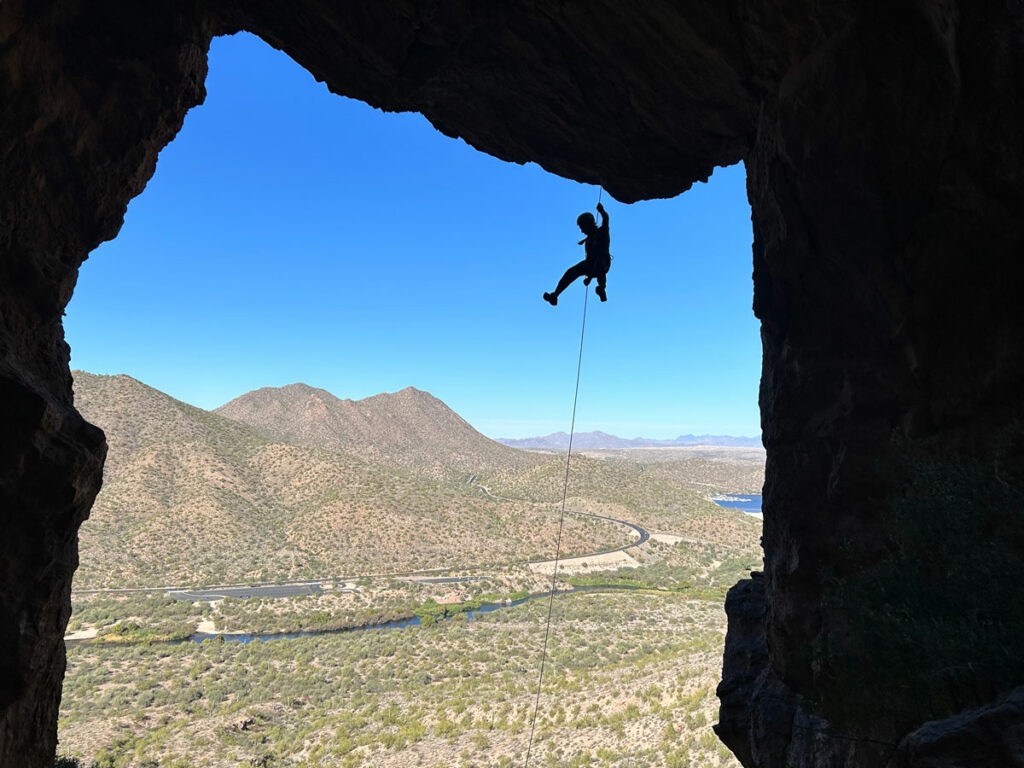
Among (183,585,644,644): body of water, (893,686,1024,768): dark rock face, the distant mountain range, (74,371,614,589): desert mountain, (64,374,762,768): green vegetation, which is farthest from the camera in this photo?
the distant mountain range

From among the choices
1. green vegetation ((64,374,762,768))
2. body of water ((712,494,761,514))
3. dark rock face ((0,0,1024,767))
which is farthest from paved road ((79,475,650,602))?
body of water ((712,494,761,514))

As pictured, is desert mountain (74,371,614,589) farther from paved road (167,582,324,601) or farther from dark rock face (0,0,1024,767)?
dark rock face (0,0,1024,767)

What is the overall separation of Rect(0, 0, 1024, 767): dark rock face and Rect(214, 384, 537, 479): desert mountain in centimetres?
12260

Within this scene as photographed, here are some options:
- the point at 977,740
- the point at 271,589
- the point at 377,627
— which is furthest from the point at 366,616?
the point at 977,740

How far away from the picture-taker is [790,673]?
8219mm

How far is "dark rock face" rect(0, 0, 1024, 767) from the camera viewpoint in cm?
514

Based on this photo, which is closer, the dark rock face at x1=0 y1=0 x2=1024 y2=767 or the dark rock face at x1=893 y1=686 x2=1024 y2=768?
the dark rock face at x1=893 y1=686 x2=1024 y2=768

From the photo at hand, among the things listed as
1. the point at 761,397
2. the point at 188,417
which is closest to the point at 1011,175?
the point at 761,397

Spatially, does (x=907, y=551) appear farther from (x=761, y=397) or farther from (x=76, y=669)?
(x=76, y=669)

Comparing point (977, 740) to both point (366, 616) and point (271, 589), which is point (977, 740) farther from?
point (271, 589)

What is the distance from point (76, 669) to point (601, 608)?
116 feet

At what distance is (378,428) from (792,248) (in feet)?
524

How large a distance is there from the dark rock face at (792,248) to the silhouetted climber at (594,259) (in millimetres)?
1717

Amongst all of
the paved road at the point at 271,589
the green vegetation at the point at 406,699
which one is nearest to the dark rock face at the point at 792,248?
the green vegetation at the point at 406,699
